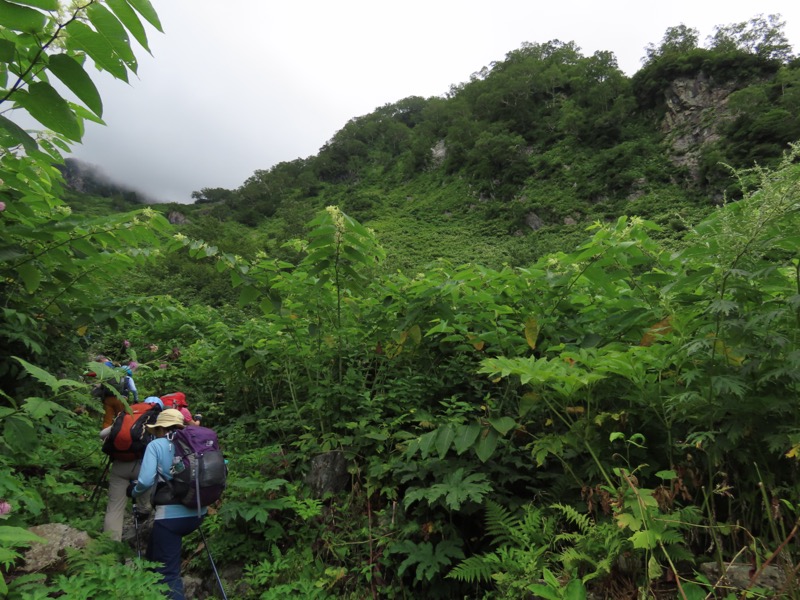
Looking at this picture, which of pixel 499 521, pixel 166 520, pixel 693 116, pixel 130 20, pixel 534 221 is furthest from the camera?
pixel 693 116

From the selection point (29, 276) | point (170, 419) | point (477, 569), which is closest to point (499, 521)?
point (477, 569)

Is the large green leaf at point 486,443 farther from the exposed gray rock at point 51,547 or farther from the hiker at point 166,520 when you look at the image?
the exposed gray rock at point 51,547

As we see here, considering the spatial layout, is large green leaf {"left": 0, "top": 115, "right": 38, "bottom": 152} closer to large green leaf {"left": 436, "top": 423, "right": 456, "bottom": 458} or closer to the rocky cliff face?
large green leaf {"left": 436, "top": 423, "right": 456, "bottom": 458}

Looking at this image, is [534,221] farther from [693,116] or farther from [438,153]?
[438,153]

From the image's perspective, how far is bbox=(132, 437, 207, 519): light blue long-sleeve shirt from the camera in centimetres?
300

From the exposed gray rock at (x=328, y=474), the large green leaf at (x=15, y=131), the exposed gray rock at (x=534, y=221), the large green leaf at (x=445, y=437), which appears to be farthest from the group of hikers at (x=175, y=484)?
the exposed gray rock at (x=534, y=221)

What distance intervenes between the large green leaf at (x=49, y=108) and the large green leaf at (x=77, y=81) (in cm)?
6

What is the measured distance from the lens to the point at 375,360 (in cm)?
439

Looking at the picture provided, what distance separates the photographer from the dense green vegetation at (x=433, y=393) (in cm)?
174

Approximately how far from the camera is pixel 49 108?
96cm

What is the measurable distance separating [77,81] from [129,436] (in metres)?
3.53

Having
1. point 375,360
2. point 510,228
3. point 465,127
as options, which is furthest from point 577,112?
point 375,360

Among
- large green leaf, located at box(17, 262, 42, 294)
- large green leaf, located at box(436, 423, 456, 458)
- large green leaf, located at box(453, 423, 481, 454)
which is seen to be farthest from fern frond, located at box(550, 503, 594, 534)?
large green leaf, located at box(17, 262, 42, 294)

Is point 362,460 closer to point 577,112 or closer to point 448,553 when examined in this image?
point 448,553
